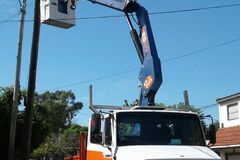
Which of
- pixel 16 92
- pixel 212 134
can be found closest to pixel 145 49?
pixel 212 134

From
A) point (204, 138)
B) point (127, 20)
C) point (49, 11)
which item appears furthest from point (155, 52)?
point (49, 11)

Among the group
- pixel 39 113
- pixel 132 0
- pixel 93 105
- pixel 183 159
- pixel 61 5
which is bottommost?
pixel 183 159

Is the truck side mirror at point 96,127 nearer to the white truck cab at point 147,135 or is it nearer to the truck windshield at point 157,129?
the white truck cab at point 147,135

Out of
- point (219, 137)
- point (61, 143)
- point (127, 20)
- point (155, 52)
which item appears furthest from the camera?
point (61, 143)

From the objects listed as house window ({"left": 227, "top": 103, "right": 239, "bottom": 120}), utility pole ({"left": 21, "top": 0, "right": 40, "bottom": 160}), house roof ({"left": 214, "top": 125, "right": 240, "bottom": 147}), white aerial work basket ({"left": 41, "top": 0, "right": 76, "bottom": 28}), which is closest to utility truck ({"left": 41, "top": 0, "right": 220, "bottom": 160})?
utility pole ({"left": 21, "top": 0, "right": 40, "bottom": 160})

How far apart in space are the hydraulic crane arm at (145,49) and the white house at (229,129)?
34.2 feet

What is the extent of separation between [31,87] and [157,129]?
8779 mm

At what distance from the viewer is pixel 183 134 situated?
10070 millimetres

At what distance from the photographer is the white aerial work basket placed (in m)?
18.8

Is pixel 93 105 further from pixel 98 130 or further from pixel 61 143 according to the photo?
pixel 61 143

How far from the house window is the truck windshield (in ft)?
55.2

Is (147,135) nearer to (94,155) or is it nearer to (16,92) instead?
(94,155)

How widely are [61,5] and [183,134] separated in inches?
403

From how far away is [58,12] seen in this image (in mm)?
18719
